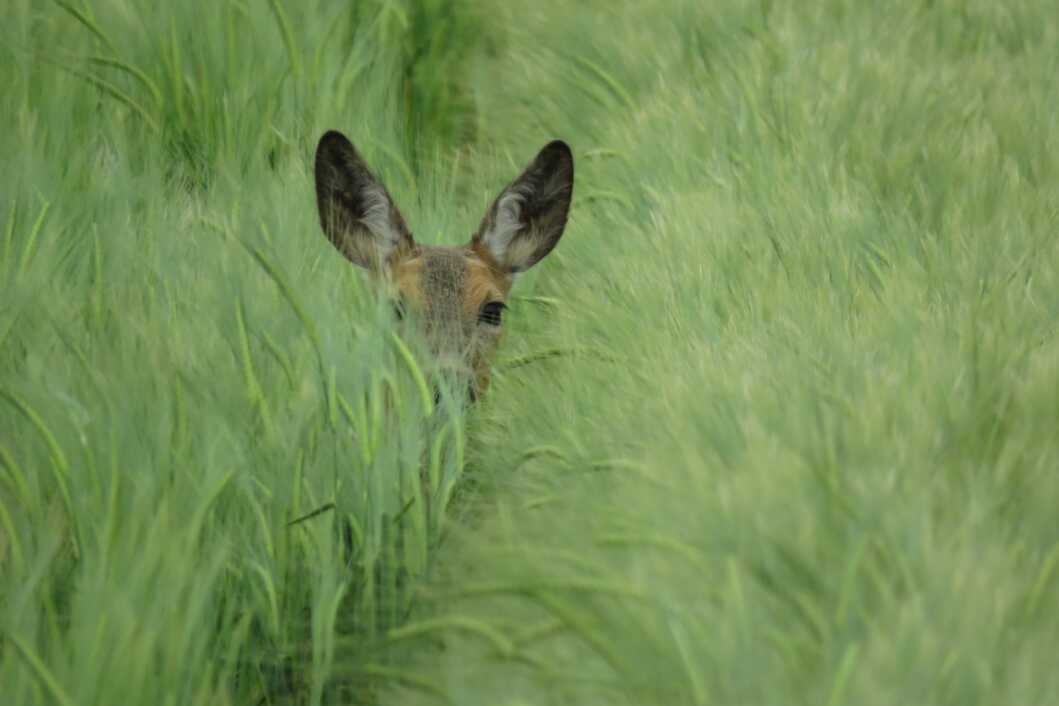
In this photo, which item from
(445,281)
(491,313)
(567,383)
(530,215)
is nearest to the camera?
(567,383)

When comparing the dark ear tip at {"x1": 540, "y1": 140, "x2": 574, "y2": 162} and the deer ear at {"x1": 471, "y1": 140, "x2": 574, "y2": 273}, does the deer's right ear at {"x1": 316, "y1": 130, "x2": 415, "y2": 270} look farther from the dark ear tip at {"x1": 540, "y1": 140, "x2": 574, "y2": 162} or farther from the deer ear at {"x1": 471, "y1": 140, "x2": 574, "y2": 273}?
the dark ear tip at {"x1": 540, "y1": 140, "x2": 574, "y2": 162}

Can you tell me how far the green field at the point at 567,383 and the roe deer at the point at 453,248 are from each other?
115mm

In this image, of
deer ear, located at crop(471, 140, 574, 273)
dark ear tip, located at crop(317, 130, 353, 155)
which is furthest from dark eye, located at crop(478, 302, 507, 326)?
dark ear tip, located at crop(317, 130, 353, 155)

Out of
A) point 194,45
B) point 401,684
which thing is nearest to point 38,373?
point 401,684

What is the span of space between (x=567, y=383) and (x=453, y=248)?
41.2 inches

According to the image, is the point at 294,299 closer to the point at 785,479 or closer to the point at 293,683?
the point at 293,683

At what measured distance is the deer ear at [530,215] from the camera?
4102mm

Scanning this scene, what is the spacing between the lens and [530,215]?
419 cm

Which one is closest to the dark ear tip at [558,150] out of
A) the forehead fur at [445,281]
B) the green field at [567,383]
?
the green field at [567,383]

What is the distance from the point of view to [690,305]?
3.42 metres

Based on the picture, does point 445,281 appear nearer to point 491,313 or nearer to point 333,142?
point 491,313

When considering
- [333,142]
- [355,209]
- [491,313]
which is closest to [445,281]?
[491,313]

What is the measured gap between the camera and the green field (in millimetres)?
2135

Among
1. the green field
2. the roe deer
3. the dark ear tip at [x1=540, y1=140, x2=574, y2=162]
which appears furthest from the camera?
the dark ear tip at [x1=540, y1=140, x2=574, y2=162]
